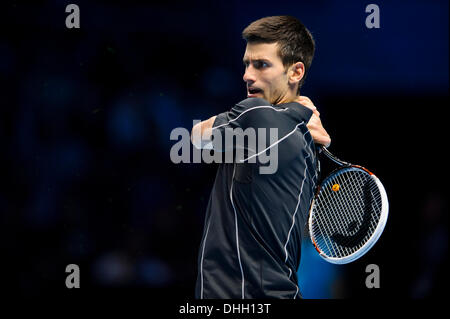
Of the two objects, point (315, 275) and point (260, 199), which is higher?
point (260, 199)

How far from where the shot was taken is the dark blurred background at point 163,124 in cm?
323

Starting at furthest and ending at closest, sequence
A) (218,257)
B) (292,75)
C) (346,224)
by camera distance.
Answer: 1. (346,224)
2. (292,75)
3. (218,257)

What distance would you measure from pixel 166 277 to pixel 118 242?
0.34 meters

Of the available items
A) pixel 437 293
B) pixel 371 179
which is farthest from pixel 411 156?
pixel 371 179

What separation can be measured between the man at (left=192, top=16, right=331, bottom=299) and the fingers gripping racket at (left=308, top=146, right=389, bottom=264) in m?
0.31

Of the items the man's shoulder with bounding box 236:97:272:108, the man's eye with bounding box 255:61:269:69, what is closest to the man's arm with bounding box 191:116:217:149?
the man's shoulder with bounding box 236:97:272:108

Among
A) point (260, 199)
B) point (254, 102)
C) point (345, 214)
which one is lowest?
point (345, 214)

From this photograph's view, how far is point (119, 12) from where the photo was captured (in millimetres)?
3410

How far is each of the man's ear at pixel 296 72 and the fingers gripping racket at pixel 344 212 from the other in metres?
0.28

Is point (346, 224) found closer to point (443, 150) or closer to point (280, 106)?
→ point (280, 106)

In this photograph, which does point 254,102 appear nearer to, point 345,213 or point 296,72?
point 296,72

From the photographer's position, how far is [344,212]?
2.06 meters

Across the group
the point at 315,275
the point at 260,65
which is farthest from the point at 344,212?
the point at 315,275

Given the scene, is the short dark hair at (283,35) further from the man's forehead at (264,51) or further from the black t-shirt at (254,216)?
the black t-shirt at (254,216)
